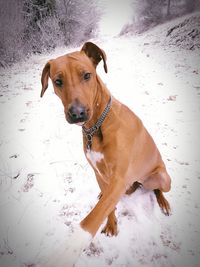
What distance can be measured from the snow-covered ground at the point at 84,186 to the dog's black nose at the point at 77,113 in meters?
1.19

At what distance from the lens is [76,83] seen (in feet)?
6.68

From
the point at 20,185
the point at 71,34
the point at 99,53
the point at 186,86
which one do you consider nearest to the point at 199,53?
the point at 186,86

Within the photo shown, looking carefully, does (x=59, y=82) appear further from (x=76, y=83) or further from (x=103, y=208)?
(x=103, y=208)

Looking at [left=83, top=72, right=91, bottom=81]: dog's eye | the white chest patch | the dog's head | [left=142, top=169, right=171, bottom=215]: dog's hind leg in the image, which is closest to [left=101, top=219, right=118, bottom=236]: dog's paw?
[left=142, top=169, right=171, bottom=215]: dog's hind leg

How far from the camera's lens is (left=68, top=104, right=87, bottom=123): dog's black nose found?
1888mm

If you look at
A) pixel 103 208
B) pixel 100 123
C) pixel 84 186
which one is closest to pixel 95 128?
pixel 100 123

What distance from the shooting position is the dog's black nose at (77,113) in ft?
6.19

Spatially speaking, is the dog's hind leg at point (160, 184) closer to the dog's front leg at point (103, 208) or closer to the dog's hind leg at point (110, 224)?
the dog's hind leg at point (110, 224)

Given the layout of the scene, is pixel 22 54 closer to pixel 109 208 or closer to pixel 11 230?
pixel 11 230

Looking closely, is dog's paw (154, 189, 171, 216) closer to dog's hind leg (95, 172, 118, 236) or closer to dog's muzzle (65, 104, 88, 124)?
dog's hind leg (95, 172, 118, 236)

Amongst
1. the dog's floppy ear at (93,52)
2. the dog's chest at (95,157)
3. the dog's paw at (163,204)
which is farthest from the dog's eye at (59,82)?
the dog's paw at (163,204)

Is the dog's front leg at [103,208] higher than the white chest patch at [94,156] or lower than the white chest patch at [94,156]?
lower

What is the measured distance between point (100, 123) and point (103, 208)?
0.84 m

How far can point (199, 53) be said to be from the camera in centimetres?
818
